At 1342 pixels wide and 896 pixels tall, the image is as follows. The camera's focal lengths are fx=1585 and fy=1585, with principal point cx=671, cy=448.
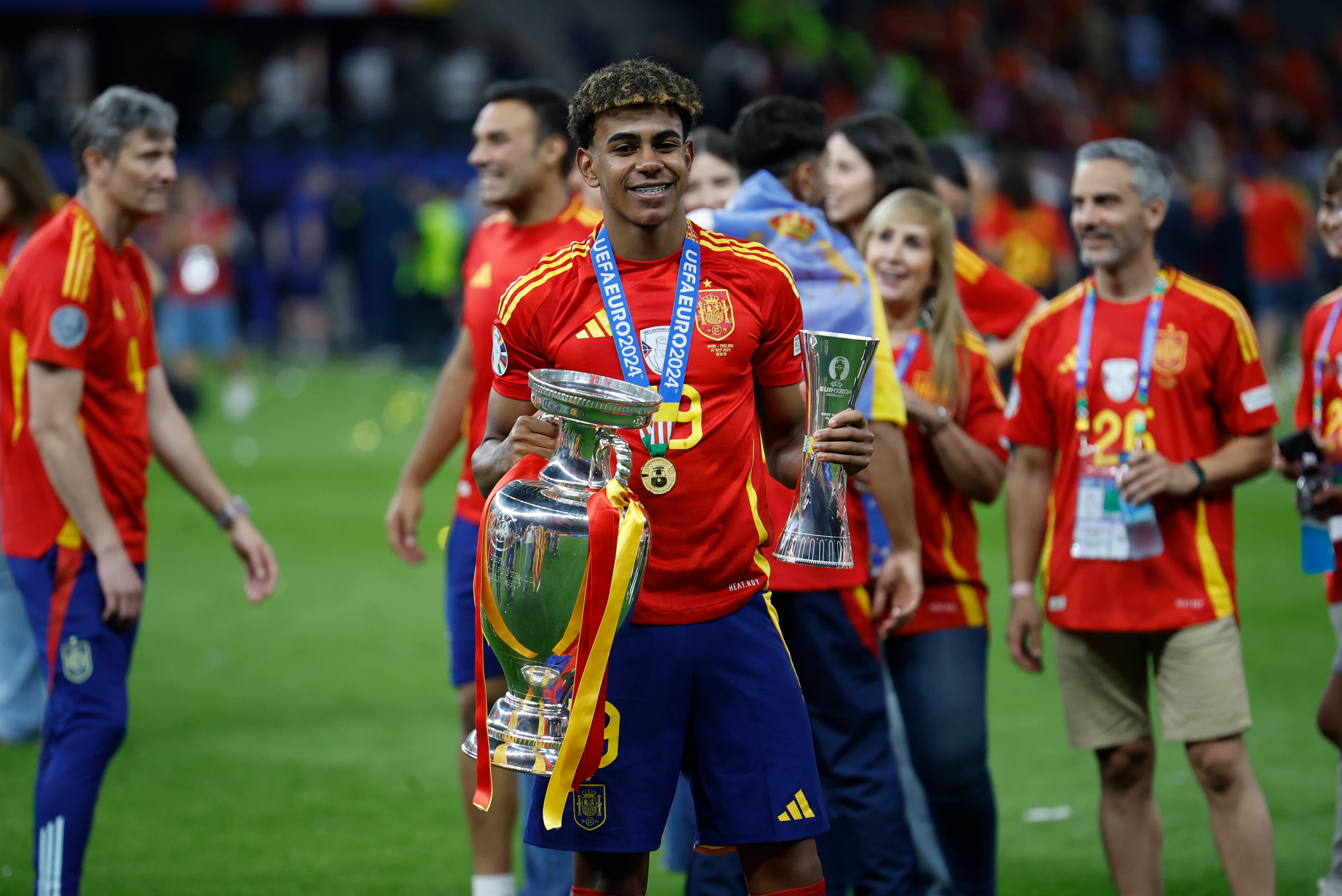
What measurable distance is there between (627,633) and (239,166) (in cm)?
2306

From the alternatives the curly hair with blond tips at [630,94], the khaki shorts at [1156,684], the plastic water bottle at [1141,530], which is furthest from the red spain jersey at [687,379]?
the khaki shorts at [1156,684]

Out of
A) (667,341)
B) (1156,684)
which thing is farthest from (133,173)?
(1156,684)

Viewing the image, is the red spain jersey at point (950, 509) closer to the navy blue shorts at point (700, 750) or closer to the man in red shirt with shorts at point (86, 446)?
the navy blue shorts at point (700, 750)

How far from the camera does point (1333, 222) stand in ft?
16.2

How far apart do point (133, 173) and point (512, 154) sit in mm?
1183

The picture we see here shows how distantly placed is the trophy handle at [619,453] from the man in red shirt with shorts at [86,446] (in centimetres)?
196

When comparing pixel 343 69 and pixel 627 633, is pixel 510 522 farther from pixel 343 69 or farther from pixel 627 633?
pixel 343 69

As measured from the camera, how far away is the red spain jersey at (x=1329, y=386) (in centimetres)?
495

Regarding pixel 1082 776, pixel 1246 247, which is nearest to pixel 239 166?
pixel 1246 247

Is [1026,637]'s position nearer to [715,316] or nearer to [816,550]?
[816,550]

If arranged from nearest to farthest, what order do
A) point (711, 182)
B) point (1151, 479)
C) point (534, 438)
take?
point (534, 438)
point (1151, 479)
point (711, 182)

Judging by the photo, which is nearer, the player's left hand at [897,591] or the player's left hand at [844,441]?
the player's left hand at [844,441]

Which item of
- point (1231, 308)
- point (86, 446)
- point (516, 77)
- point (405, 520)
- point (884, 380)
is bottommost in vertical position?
point (405, 520)

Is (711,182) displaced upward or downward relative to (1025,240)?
downward
